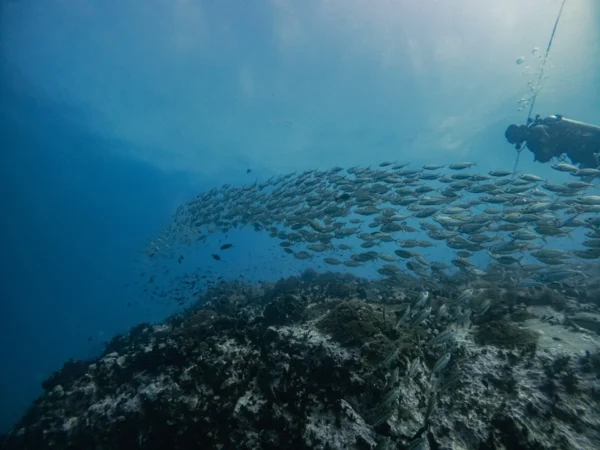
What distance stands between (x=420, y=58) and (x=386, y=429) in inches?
1558

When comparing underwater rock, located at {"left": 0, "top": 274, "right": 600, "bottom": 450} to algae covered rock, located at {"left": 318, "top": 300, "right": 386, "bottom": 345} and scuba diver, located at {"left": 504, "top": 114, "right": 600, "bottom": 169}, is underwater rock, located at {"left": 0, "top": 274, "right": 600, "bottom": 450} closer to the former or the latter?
algae covered rock, located at {"left": 318, "top": 300, "right": 386, "bottom": 345}

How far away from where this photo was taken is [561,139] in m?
13.1

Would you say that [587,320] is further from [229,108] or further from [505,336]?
[229,108]

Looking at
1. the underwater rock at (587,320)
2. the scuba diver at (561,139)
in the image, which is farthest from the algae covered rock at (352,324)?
the scuba diver at (561,139)

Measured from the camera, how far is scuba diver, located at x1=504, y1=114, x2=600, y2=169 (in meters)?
12.6

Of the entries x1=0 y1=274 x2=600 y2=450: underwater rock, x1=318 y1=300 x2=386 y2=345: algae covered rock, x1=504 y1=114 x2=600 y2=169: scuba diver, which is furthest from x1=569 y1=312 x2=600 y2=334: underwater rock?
x1=504 y1=114 x2=600 y2=169: scuba diver

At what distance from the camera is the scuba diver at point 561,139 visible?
1264cm

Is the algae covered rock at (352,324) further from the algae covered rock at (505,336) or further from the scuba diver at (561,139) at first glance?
the scuba diver at (561,139)

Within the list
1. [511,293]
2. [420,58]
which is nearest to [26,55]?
[420,58]

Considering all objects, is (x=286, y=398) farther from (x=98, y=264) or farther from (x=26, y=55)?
(x=98, y=264)

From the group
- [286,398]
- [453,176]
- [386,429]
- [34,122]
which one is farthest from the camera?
[34,122]

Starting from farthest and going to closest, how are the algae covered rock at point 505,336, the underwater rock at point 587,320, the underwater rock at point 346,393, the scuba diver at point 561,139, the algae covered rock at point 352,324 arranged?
1. the scuba diver at point 561,139
2. the underwater rock at point 587,320
3. the algae covered rock at point 505,336
4. the algae covered rock at point 352,324
5. the underwater rock at point 346,393

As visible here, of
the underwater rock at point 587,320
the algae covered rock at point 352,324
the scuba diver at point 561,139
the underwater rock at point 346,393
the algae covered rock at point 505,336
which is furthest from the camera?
the scuba diver at point 561,139

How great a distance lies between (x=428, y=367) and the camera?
15.9 ft
